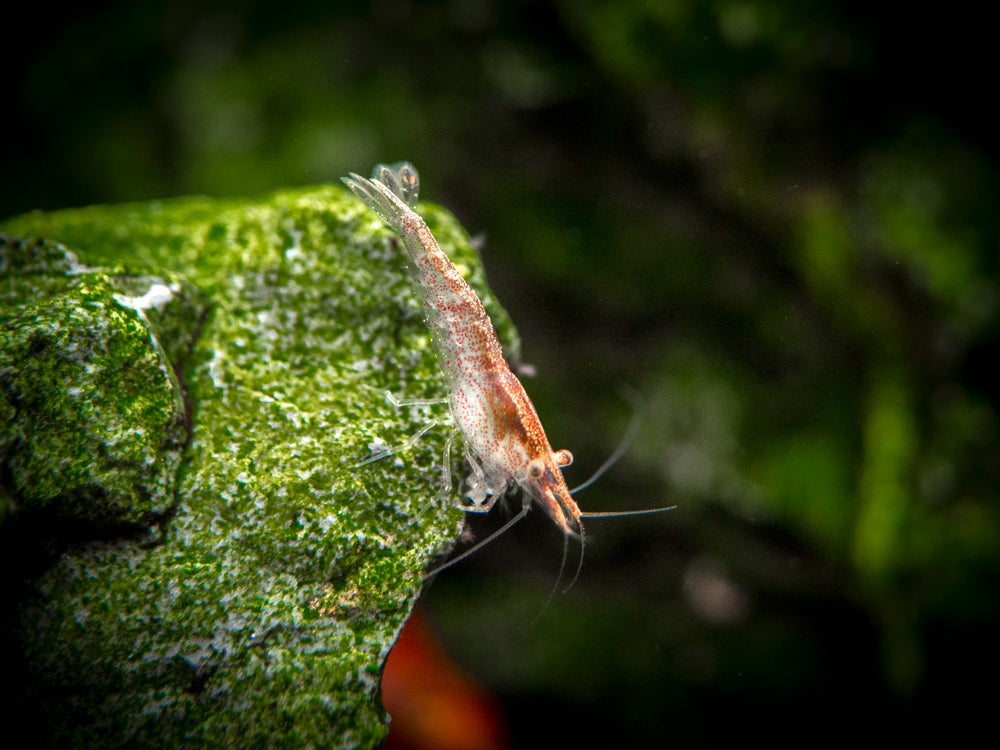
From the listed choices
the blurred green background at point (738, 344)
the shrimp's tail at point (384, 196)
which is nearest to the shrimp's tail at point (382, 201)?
the shrimp's tail at point (384, 196)

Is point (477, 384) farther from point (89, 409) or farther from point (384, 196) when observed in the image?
point (89, 409)

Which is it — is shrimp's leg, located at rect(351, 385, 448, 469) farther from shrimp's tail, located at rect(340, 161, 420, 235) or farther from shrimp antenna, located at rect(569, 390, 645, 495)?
shrimp antenna, located at rect(569, 390, 645, 495)

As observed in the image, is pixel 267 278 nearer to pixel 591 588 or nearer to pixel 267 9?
pixel 591 588

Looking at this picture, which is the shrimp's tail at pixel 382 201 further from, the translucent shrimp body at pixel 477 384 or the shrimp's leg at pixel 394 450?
the shrimp's leg at pixel 394 450

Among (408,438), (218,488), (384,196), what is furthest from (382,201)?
(218,488)

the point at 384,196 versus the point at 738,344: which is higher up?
the point at 384,196

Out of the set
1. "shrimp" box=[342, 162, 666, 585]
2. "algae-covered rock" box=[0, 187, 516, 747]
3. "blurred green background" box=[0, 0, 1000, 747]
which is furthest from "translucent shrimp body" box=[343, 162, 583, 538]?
"blurred green background" box=[0, 0, 1000, 747]

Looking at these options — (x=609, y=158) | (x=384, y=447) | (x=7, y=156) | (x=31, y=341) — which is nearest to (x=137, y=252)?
(x=31, y=341)
